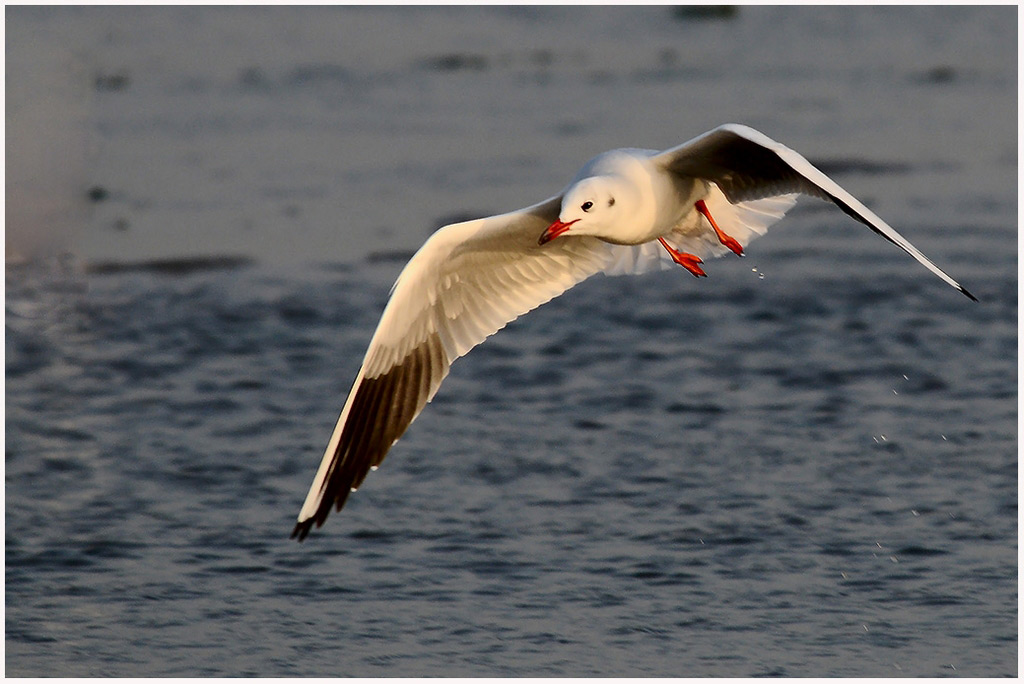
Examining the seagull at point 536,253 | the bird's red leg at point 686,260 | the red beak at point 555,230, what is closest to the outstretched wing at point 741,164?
the seagull at point 536,253

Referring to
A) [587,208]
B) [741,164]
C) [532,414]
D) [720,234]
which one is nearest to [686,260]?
[720,234]

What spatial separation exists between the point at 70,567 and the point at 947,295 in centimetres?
524

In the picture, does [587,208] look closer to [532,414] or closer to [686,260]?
[686,260]

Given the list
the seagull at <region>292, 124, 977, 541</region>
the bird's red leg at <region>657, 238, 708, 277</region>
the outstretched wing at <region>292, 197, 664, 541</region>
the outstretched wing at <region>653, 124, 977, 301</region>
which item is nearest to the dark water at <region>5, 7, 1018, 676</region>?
the outstretched wing at <region>292, 197, 664, 541</region>

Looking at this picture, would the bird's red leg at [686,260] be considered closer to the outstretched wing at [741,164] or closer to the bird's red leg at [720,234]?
the bird's red leg at [720,234]

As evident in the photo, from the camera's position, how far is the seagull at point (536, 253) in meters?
5.61

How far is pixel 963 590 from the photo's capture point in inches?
260

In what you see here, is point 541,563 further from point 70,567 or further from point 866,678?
point 70,567

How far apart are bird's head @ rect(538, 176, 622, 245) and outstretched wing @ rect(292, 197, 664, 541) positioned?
39cm

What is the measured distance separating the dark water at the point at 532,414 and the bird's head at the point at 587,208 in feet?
5.27

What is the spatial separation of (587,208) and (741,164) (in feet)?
2.31

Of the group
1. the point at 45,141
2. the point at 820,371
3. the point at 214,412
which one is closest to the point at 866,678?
the point at 820,371

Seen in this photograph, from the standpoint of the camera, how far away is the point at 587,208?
18.0 feet

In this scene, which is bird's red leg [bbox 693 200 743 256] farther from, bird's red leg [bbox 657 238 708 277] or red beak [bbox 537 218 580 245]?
red beak [bbox 537 218 580 245]
